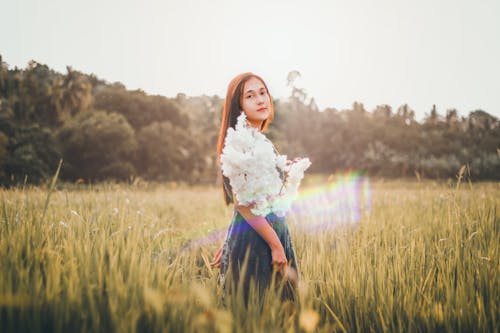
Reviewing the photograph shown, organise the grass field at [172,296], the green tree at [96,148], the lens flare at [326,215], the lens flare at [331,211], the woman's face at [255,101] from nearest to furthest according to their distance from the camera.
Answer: the grass field at [172,296], the woman's face at [255,101], the lens flare at [326,215], the lens flare at [331,211], the green tree at [96,148]

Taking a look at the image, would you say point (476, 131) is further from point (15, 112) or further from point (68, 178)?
point (15, 112)

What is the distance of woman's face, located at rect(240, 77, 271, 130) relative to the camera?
8.55 ft

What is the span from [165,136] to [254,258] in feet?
93.0

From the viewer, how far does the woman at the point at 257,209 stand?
2066 mm

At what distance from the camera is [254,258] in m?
2.19

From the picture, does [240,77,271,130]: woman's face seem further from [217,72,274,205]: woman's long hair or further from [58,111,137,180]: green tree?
[58,111,137,180]: green tree

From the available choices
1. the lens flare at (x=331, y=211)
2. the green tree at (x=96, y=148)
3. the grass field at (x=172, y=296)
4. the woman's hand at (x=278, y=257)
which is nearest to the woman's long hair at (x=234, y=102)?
the woman's hand at (x=278, y=257)

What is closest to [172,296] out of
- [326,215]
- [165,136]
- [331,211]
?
[326,215]

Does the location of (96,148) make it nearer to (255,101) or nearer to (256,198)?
(255,101)

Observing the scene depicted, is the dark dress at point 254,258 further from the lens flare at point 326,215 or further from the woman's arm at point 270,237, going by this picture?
the lens flare at point 326,215

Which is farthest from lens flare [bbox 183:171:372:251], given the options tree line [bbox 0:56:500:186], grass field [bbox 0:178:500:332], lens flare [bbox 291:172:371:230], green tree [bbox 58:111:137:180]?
green tree [bbox 58:111:137:180]

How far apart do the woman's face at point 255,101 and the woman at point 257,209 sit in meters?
0.28

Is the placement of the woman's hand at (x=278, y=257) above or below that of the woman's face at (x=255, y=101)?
below

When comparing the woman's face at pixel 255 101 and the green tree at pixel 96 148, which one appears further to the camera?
the green tree at pixel 96 148
